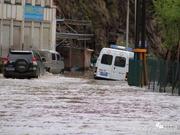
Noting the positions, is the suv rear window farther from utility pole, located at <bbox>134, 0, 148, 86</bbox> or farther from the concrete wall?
the concrete wall

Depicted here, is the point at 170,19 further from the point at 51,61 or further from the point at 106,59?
the point at 51,61

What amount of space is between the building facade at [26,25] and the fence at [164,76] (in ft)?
80.7

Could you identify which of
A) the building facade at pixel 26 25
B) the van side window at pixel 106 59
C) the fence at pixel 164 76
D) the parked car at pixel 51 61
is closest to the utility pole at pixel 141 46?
the fence at pixel 164 76

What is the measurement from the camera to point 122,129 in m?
13.4

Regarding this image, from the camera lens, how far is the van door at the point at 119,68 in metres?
41.2

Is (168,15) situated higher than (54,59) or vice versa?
(168,15)

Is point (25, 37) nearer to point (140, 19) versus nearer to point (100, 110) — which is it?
point (140, 19)

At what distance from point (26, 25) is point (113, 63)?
19.7 meters

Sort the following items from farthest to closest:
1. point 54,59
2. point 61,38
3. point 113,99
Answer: point 61,38 → point 54,59 → point 113,99

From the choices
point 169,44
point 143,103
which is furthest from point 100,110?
point 169,44

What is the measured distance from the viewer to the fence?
94.3 feet

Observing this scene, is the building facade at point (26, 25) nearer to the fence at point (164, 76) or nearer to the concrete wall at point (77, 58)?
the concrete wall at point (77, 58)

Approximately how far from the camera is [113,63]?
41.0 metres

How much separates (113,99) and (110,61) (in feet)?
61.5
